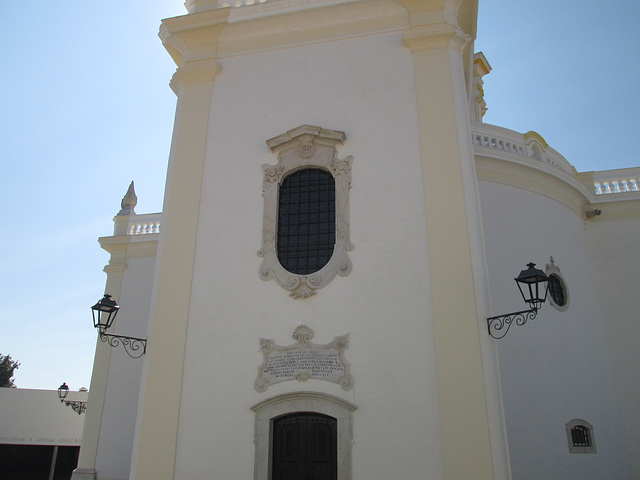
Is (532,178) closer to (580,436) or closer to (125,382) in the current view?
(580,436)

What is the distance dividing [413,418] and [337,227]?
2868mm

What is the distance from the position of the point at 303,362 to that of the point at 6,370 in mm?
40201

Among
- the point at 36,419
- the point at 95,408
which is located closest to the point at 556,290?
the point at 95,408

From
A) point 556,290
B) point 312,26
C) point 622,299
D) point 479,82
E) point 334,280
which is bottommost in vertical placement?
point 334,280

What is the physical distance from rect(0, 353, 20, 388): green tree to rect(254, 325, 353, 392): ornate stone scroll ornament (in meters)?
38.6

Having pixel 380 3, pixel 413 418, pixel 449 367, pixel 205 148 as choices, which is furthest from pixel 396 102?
pixel 413 418

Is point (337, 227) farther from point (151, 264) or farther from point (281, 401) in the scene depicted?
point (151, 264)

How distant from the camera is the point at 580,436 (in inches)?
387

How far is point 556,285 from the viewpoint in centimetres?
1098

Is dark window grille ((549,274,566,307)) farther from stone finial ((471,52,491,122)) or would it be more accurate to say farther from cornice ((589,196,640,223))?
stone finial ((471,52,491,122))

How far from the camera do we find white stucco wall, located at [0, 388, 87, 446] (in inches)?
750

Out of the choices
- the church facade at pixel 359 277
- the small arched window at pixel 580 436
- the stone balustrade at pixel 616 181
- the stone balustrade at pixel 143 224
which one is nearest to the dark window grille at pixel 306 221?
the church facade at pixel 359 277

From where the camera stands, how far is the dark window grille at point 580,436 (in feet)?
31.9

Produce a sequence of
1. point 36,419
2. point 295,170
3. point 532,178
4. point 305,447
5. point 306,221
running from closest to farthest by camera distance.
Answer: point 305,447
point 306,221
point 295,170
point 532,178
point 36,419
